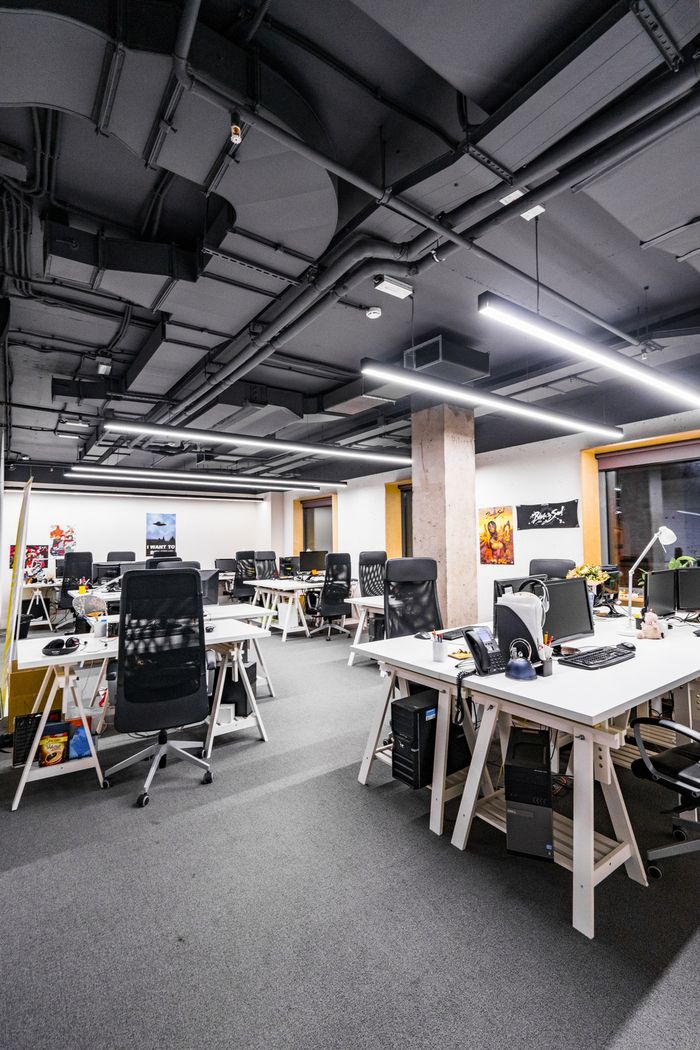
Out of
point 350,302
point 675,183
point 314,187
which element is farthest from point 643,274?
point 314,187

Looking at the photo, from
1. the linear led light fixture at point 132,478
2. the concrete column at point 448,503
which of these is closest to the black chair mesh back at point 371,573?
the concrete column at point 448,503

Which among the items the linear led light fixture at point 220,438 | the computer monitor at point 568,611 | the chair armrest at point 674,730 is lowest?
the chair armrest at point 674,730

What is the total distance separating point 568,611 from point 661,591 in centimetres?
121

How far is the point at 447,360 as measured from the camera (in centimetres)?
464

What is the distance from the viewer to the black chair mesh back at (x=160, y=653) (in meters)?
2.73

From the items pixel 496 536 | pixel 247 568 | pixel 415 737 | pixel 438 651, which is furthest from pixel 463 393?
pixel 247 568

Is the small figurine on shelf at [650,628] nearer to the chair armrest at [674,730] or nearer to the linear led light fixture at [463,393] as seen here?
the chair armrest at [674,730]

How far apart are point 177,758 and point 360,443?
21.6ft

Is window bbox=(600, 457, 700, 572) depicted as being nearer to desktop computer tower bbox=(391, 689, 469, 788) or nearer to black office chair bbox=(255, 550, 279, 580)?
desktop computer tower bbox=(391, 689, 469, 788)

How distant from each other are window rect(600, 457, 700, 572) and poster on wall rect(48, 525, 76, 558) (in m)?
11.3

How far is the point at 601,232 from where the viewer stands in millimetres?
3236

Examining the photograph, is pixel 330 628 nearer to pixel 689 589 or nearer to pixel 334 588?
pixel 334 588

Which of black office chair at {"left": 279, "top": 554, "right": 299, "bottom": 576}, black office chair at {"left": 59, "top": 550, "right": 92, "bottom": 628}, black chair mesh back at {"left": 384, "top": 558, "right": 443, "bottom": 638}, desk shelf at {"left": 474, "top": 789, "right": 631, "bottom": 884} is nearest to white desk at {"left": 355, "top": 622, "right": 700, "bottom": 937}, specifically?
desk shelf at {"left": 474, "top": 789, "right": 631, "bottom": 884}

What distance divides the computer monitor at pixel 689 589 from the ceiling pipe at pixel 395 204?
2.15m
